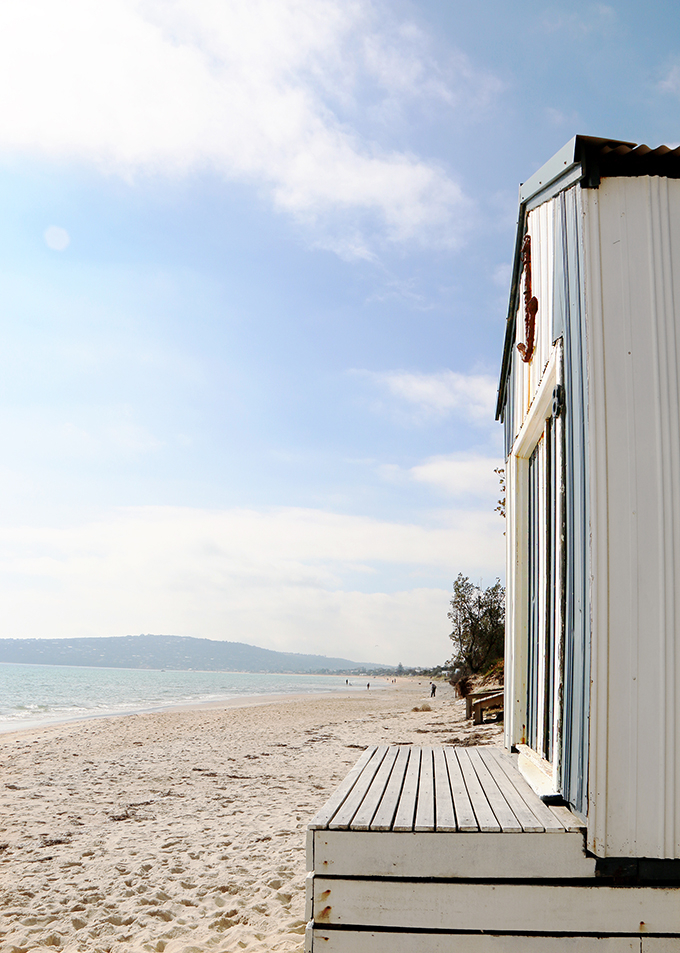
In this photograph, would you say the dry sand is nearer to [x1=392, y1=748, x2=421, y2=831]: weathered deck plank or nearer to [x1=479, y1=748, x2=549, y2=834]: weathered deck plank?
[x1=392, y1=748, x2=421, y2=831]: weathered deck plank

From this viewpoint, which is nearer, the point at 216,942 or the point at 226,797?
the point at 216,942

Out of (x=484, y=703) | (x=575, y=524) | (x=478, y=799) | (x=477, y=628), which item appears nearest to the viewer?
(x=575, y=524)

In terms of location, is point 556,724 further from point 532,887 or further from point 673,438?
point 673,438

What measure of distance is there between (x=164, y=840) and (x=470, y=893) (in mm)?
4769

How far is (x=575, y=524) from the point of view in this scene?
2910 millimetres

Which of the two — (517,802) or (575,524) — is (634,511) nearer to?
(575,524)

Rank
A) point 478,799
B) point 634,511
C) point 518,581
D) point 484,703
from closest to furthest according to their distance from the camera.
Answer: point 634,511 → point 478,799 → point 518,581 → point 484,703

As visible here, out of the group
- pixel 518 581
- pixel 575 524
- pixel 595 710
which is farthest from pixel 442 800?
pixel 518 581

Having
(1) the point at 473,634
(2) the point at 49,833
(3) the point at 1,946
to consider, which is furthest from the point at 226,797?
(1) the point at 473,634

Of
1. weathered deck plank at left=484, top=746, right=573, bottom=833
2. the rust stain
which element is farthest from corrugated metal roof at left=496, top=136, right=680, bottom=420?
weathered deck plank at left=484, top=746, right=573, bottom=833

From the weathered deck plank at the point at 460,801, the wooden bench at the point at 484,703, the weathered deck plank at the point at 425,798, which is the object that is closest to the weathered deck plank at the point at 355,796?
the weathered deck plank at the point at 425,798

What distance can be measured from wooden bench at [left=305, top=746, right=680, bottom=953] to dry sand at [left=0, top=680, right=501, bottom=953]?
171 centimetres

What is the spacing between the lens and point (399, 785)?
11.9ft

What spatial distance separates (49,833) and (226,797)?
224 centimetres
